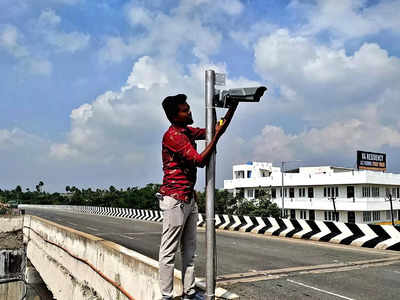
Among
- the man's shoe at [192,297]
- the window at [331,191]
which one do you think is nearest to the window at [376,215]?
the window at [331,191]

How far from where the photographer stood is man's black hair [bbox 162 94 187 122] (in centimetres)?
399

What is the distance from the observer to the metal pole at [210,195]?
363cm

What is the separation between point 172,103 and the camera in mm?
4012

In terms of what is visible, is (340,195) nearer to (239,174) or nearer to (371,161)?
(371,161)

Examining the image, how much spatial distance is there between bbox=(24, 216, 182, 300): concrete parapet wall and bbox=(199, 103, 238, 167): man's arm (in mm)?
1734

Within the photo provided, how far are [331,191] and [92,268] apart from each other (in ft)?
140

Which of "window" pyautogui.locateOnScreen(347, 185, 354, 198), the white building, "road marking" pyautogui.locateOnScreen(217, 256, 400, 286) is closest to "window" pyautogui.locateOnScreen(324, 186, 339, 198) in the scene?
the white building

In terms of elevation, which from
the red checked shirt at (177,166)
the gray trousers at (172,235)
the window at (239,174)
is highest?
the window at (239,174)

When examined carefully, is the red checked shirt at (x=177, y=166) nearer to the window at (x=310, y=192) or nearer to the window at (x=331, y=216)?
the window at (x=331, y=216)

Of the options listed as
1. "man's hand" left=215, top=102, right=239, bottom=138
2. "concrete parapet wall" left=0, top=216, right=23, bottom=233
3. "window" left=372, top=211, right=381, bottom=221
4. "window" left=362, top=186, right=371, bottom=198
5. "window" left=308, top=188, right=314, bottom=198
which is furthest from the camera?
"window" left=308, top=188, right=314, bottom=198

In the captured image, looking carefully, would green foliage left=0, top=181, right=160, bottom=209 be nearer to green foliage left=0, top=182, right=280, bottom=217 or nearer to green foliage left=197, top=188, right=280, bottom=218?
green foliage left=0, top=182, right=280, bottom=217

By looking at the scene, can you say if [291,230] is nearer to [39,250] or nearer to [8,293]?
[39,250]

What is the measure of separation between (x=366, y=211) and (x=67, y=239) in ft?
132

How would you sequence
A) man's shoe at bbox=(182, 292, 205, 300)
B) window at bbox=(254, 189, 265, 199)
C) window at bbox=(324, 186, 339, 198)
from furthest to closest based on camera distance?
1. window at bbox=(254, 189, 265, 199)
2. window at bbox=(324, 186, 339, 198)
3. man's shoe at bbox=(182, 292, 205, 300)
